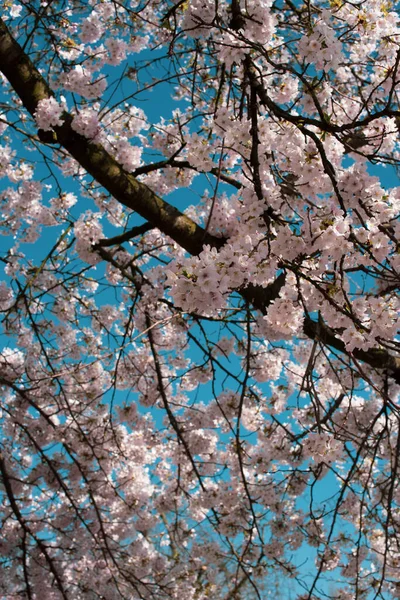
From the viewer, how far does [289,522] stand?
5352mm

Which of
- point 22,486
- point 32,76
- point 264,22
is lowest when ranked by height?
point 22,486

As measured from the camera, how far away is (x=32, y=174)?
540cm

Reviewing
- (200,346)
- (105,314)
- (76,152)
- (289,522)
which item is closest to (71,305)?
(105,314)

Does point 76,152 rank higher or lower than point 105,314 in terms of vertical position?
lower

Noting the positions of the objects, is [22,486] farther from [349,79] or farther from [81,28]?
[349,79]

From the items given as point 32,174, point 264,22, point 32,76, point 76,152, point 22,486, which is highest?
point 32,174

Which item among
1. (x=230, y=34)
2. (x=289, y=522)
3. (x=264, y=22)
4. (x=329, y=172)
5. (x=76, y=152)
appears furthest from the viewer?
(x=289, y=522)

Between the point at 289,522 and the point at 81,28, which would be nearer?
the point at 81,28

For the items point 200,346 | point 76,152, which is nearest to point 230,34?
point 76,152

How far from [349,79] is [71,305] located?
304 centimetres

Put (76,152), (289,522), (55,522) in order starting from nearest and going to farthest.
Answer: (76,152) < (289,522) < (55,522)

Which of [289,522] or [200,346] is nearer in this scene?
[200,346]

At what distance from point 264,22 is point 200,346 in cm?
228

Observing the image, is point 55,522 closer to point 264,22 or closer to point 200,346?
point 200,346
